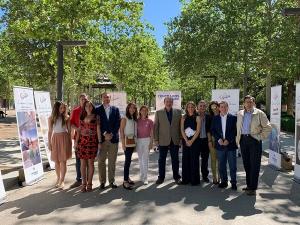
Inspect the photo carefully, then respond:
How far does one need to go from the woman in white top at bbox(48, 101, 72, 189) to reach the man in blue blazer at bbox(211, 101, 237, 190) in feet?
10.3

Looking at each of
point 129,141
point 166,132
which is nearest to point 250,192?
point 166,132

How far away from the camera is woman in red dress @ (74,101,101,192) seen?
9.44 meters

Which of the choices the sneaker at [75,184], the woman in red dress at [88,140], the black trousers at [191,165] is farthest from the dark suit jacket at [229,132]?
the sneaker at [75,184]

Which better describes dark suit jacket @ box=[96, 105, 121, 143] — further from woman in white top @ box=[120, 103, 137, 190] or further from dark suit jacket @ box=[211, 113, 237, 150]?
dark suit jacket @ box=[211, 113, 237, 150]

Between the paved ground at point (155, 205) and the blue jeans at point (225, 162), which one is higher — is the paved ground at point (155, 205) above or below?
below

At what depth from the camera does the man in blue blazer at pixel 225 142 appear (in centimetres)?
968

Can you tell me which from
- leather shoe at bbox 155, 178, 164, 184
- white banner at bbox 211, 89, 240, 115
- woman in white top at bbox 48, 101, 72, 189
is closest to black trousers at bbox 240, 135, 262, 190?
leather shoe at bbox 155, 178, 164, 184

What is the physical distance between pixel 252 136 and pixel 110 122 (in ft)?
9.22

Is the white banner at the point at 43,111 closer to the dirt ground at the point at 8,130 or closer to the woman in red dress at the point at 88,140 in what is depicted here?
the woman in red dress at the point at 88,140

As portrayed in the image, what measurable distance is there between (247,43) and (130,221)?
22.1 m

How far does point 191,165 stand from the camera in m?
10.1

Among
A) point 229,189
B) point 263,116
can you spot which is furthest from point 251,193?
point 263,116

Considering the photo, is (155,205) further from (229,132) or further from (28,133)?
(28,133)

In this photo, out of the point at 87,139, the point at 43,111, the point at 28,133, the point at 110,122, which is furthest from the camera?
the point at 43,111
